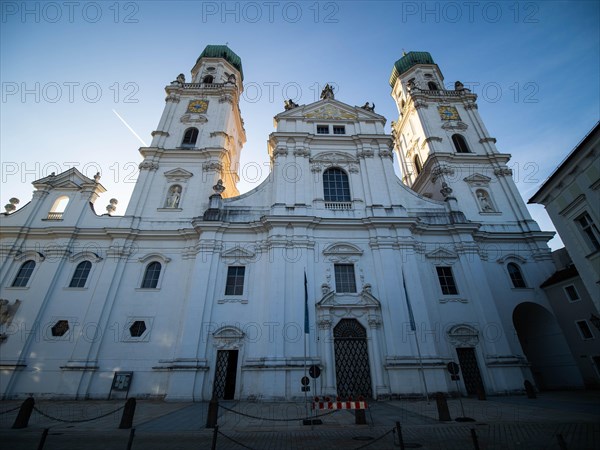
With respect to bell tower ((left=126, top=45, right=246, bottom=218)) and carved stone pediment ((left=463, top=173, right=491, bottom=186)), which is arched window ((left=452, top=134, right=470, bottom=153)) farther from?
bell tower ((left=126, top=45, right=246, bottom=218))

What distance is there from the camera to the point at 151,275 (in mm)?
19031

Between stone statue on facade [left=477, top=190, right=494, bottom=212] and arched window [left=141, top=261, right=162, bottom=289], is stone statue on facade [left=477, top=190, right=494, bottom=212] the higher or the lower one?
the higher one

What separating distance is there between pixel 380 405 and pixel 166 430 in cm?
899

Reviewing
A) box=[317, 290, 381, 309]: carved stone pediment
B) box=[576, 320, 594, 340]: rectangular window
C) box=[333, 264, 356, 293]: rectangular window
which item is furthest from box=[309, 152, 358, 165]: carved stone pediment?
box=[576, 320, 594, 340]: rectangular window

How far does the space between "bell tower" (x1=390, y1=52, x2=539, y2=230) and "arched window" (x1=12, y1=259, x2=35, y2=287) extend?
2821 cm

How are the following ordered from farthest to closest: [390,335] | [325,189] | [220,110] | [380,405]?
[220,110]
[325,189]
[390,335]
[380,405]

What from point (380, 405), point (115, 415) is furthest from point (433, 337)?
point (115, 415)

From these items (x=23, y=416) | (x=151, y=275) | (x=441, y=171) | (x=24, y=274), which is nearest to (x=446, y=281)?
(x=441, y=171)

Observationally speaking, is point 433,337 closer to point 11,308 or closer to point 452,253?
point 452,253

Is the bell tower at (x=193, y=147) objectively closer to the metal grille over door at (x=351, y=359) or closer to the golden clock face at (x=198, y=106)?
the golden clock face at (x=198, y=106)

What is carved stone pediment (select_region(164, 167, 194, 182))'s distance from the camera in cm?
2273

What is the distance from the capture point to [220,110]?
87.1 feet

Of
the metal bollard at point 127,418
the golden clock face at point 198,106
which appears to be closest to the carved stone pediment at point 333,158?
the golden clock face at point 198,106

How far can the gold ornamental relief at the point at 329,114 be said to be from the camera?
24.8 metres
